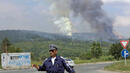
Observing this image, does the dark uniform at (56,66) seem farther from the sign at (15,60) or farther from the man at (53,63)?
the sign at (15,60)

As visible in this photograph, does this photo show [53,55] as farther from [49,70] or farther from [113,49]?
[113,49]

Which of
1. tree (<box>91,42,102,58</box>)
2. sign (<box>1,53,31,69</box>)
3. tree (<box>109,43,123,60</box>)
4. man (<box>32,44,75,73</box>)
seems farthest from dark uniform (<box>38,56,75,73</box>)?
tree (<box>91,42,102,58</box>)

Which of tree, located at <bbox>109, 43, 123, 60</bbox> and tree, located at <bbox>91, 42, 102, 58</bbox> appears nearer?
tree, located at <bbox>109, 43, 123, 60</bbox>

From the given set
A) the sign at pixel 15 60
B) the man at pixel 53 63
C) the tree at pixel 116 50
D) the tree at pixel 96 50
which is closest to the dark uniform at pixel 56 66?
the man at pixel 53 63

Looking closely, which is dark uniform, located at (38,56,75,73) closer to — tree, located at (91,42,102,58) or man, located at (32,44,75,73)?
man, located at (32,44,75,73)

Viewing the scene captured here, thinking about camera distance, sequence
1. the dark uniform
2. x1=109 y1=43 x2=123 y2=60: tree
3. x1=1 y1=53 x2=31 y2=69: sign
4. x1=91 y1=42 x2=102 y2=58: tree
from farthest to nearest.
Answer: x1=91 y1=42 x2=102 y2=58: tree, x1=109 y1=43 x2=123 y2=60: tree, x1=1 y1=53 x2=31 y2=69: sign, the dark uniform

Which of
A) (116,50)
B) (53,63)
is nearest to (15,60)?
(53,63)

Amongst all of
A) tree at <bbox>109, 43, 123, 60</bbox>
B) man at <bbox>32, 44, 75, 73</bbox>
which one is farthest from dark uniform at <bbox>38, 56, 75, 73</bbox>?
tree at <bbox>109, 43, 123, 60</bbox>

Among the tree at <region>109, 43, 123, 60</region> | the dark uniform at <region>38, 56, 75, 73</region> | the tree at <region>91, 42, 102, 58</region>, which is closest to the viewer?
the dark uniform at <region>38, 56, 75, 73</region>

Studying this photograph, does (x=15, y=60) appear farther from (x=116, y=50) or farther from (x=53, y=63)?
(x=116, y=50)

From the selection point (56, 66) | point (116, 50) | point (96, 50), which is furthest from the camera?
point (96, 50)

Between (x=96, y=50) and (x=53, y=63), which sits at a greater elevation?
(x=53, y=63)

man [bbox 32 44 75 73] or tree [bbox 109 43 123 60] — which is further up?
man [bbox 32 44 75 73]

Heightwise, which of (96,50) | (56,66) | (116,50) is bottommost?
(96,50)
